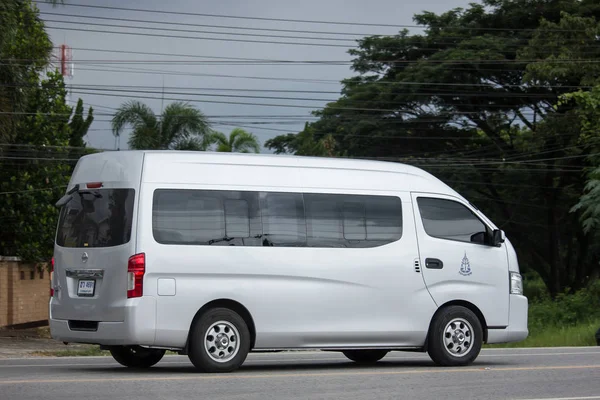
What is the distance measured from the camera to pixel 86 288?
12.2 metres

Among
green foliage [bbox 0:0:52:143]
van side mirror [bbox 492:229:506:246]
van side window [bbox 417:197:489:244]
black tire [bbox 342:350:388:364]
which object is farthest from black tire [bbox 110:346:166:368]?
green foliage [bbox 0:0:52:143]

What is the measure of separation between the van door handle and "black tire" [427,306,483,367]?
54 cm

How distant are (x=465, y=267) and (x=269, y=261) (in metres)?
2.69

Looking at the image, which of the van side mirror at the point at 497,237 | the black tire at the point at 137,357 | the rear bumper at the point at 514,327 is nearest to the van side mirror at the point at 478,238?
the van side mirror at the point at 497,237

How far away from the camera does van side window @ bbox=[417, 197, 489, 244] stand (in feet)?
45.1

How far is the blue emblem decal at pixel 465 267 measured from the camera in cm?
1369

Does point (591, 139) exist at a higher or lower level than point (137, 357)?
higher

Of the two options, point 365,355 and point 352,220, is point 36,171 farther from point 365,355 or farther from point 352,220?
point 352,220

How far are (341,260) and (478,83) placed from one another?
31.8m

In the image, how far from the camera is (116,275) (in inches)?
467

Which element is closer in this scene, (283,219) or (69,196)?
(283,219)

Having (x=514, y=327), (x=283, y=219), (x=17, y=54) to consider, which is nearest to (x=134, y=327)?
(x=283, y=219)

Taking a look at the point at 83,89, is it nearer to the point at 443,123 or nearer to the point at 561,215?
the point at 443,123

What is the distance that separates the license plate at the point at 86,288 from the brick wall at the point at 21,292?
16.7m
